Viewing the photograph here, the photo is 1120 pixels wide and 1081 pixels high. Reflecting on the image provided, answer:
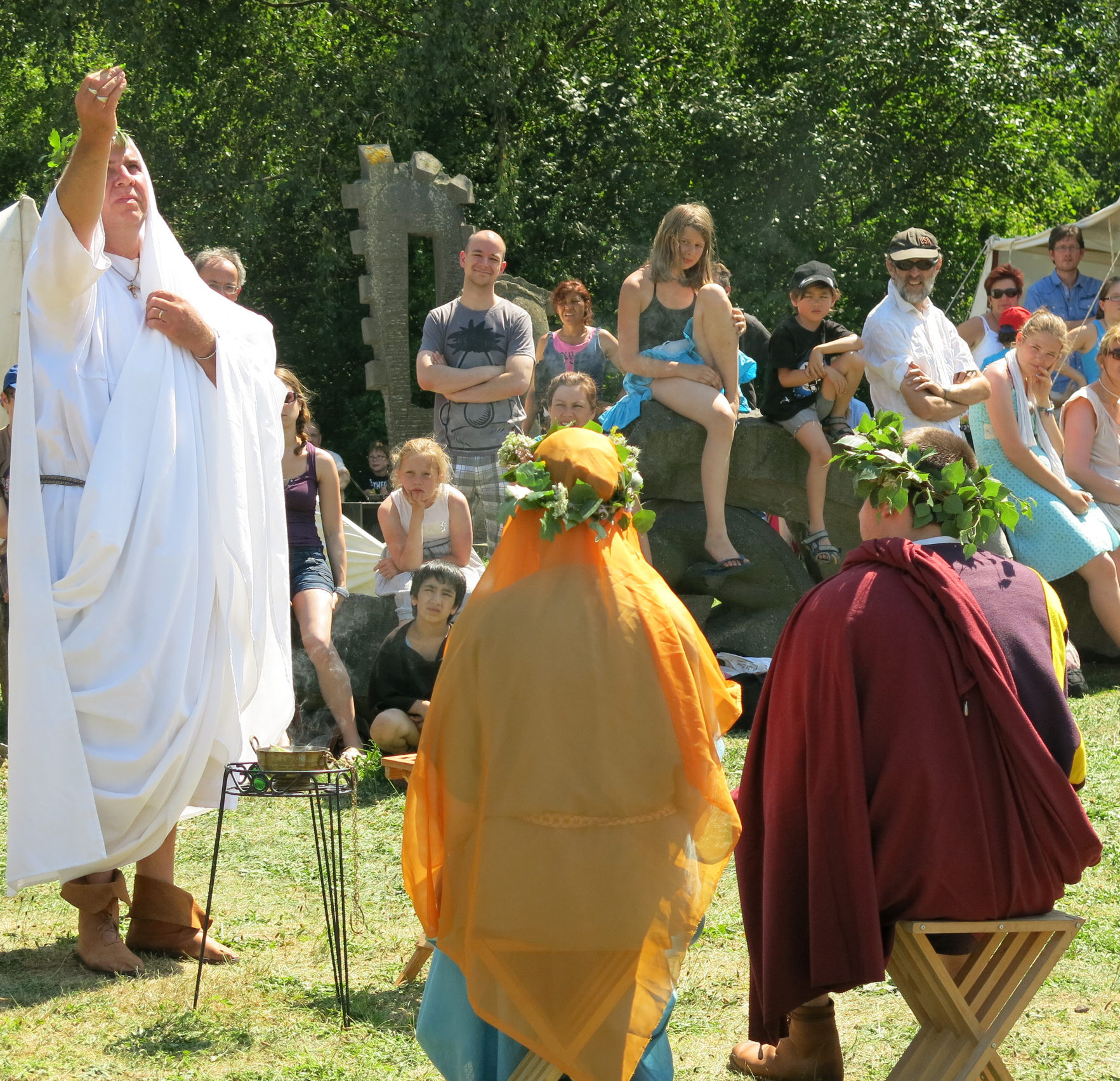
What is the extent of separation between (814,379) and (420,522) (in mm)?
2400

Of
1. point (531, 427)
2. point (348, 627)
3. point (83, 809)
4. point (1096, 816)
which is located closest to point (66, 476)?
point (83, 809)

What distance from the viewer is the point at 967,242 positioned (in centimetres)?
1803

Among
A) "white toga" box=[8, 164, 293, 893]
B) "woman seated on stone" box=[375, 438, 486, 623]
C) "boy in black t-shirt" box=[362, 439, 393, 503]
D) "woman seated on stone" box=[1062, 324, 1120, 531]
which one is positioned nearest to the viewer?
"white toga" box=[8, 164, 293, 893]

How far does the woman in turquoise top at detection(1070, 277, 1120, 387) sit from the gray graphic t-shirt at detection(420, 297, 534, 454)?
343 centimetres

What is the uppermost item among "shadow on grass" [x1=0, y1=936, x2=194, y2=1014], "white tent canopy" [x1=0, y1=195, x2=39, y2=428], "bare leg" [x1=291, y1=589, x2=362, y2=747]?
"white tent canopy" [x1=0, y1=195, x2=39, y2=428]

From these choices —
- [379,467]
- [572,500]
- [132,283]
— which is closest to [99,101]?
[132,283]

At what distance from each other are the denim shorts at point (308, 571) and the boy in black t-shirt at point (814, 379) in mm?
2750

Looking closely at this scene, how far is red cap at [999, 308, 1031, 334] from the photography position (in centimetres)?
883

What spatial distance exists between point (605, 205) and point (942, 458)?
13.8m

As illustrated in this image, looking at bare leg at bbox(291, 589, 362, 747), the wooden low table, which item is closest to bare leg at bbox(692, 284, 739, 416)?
bare leg at bbox(291, 589, 362, 747)

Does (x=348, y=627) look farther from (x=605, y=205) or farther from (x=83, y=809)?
(x=605, y=205)

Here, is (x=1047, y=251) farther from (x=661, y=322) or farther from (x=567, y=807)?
(x=567, y=807)

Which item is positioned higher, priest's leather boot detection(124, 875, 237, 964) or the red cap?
the red cap

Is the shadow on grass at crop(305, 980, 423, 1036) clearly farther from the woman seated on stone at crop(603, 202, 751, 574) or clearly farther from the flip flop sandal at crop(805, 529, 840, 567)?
the flip flop sandal at crop(805, 529, 840, 567)
